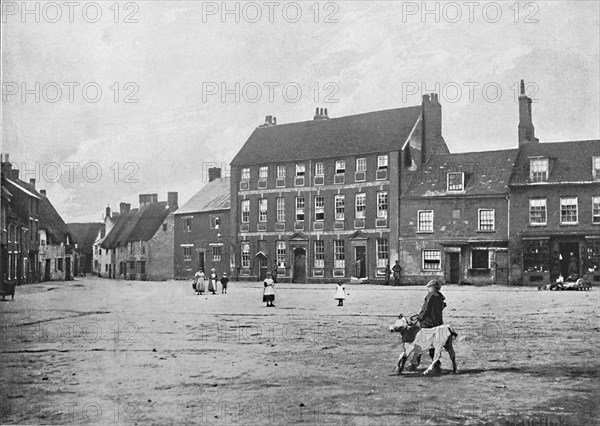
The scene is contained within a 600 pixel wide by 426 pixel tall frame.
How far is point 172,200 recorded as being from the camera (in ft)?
26.8

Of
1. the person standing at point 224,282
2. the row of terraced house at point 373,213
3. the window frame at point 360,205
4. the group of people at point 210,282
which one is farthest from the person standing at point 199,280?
the window frame at point 360,205

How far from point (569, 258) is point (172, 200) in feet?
15.5

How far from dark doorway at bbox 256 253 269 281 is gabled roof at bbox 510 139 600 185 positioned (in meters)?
3.35

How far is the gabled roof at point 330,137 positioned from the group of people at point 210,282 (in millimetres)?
1409

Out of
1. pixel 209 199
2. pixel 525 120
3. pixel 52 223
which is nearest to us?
pixel 525 120

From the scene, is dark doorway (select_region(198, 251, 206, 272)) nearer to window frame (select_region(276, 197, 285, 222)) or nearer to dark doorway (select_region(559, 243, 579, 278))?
window frame (select_region(276, 197, 285, 222))

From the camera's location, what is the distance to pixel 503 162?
8797mm

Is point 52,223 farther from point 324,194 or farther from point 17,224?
point 324,194

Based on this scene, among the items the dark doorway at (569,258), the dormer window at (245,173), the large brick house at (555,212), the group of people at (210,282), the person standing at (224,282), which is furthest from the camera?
the dormer window at (245,173)

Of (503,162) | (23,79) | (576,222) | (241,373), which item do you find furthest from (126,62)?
Result: (576,222)

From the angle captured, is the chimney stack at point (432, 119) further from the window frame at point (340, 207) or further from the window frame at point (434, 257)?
the window frame at point (340, 207)

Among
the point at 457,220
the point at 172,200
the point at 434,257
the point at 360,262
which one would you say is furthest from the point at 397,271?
the point at 172,200

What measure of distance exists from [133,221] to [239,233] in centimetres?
209

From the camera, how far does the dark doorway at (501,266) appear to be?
9.31 m
